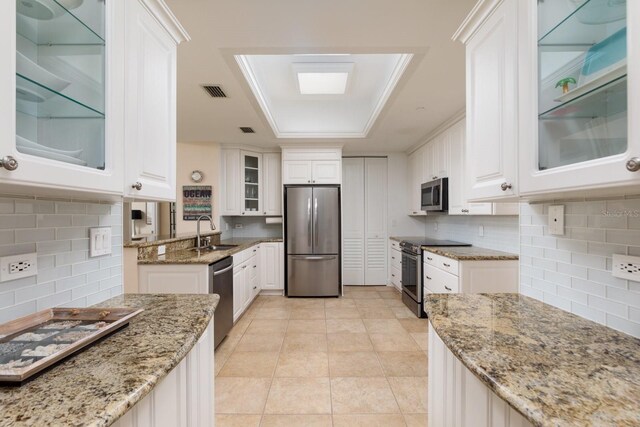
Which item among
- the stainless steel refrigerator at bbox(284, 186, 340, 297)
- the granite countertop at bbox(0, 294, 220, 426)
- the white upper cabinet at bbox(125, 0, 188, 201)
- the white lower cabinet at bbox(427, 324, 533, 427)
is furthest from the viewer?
the stainless steel refrigerator at bbox(284, 186, 340, 297)

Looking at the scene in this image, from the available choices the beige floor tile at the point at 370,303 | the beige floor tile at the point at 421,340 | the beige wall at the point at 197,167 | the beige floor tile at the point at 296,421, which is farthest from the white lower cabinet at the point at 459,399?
the beige wall at the point at 197,167

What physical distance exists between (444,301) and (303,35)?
175cm

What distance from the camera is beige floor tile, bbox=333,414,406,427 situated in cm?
171

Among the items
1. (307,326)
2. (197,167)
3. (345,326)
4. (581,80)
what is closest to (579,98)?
(581,80)

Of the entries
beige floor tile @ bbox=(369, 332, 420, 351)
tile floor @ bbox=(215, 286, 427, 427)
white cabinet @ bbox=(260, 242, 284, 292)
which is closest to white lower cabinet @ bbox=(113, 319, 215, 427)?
tile floor @ bbox=(215, 286, 427, 427)

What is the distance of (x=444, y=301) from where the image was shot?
1.31 meters

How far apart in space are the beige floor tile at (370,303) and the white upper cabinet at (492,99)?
2815 mm

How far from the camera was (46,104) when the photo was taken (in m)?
0.84

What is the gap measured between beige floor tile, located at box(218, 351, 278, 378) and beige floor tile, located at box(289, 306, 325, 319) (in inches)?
37.5

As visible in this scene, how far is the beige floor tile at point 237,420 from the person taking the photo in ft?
5.62

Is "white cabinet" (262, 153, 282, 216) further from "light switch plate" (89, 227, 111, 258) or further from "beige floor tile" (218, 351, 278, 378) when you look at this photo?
"light switch plate" (89, 227, 111, 258)

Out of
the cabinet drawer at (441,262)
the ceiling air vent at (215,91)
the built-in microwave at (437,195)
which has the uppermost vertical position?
the ceiling air vent at (215,91)

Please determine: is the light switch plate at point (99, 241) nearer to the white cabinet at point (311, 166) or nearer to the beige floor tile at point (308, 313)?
the beige floor tile at point (308, 313)

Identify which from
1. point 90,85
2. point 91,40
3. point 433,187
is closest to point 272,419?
point 90,85
